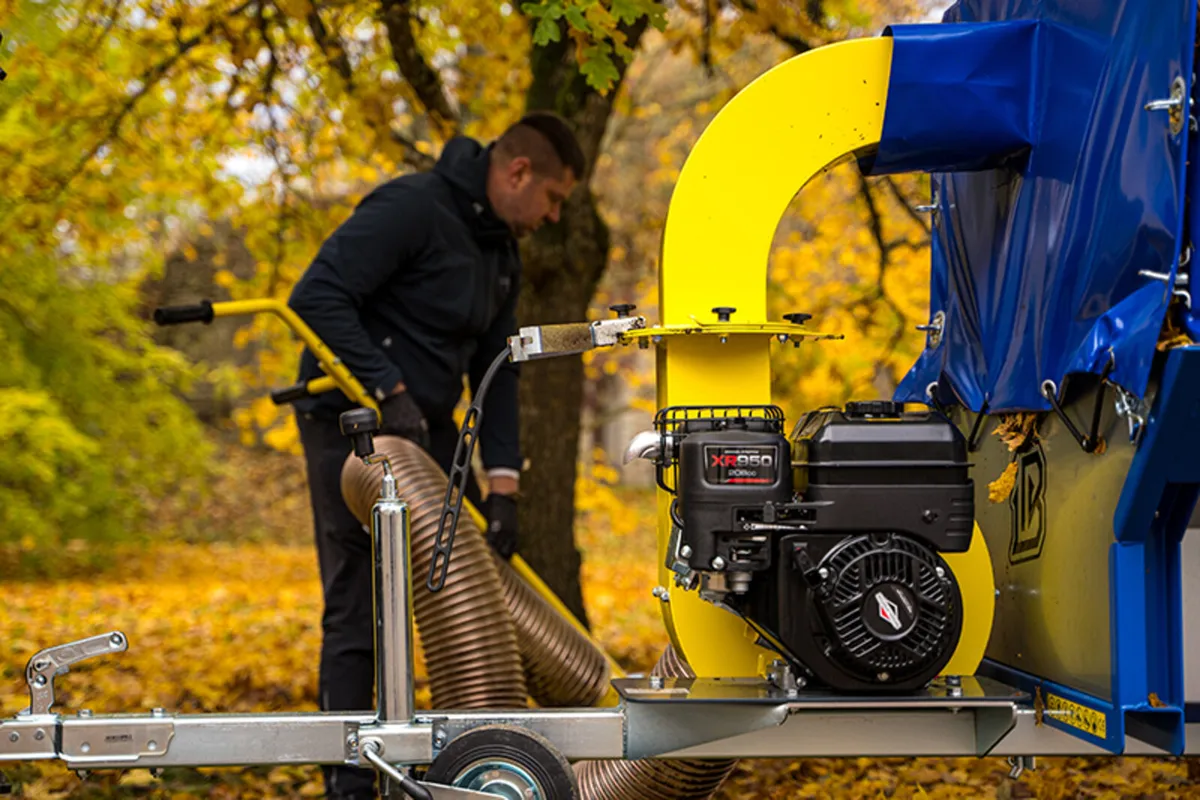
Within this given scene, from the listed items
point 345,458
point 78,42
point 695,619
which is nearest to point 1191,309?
point 695,619

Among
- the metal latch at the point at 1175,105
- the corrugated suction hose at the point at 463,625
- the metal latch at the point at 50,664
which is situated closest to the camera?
the metal latch at the point at 1175,105

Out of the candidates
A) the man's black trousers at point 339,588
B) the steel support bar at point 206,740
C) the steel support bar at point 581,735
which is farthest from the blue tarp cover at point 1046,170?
the man's black trousers at point 339,588

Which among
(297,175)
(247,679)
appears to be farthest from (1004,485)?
(297,175)

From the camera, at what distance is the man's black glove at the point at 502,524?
4.55 m

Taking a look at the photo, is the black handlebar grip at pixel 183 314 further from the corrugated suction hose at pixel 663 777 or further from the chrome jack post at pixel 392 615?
the corrugated suction hose at pixel 663 777

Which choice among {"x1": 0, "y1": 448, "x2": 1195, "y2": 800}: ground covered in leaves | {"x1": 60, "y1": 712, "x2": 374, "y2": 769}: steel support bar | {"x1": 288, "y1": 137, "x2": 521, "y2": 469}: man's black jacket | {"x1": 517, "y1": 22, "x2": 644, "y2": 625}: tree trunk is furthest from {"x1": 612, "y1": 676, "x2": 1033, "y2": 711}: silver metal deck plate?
{"x1": 517, "y1": 22, "x2": 644, "y2": 625}: tree trunk

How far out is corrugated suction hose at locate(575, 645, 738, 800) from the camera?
3.13m

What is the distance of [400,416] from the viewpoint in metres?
4.14

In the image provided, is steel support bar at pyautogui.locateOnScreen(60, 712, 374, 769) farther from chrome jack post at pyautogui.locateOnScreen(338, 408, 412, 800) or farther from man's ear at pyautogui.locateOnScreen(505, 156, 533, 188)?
man's ear at pyautogui.locateOnScreen(505, 156, 533, 188)

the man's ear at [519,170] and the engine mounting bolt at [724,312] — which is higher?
the man's ear at [519,170]

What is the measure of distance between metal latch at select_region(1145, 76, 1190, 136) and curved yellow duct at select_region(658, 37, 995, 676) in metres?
0.78

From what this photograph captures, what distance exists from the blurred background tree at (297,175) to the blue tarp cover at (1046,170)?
122 centimetres

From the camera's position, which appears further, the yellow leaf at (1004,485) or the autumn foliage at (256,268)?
the autumn foliage at (256,268)

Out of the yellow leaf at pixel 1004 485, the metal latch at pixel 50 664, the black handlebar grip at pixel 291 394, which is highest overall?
the black handlebar grip at pixel 291 394
